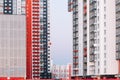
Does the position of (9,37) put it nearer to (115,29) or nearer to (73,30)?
(73,30)

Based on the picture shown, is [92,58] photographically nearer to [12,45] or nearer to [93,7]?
[93,7]

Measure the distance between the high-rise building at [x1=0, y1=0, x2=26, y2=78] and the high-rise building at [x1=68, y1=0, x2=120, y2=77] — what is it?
27873 millimetres

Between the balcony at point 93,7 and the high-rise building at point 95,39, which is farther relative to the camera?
the balcony at point 93,7

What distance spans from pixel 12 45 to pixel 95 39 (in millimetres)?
48076

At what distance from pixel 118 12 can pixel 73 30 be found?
35.0m

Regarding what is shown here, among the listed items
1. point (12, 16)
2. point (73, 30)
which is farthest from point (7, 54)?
point (73, 30)

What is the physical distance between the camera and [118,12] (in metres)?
140

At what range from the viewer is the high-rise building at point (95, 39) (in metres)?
145

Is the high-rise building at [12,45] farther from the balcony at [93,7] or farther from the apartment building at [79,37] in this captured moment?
the balcony at [93,7]

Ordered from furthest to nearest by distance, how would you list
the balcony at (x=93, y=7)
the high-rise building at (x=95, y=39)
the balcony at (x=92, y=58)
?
the balcony at (x=93, y=7) < the balcony at (x=92, y=58) < the high-rise building at (x=95, y=39)

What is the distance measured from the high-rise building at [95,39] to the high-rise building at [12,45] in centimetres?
2787

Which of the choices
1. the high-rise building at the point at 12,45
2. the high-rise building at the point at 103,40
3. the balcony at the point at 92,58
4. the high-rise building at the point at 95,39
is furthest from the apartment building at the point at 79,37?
the high-rise building at the point at 12,45

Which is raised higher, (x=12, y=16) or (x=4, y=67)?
(x=12, y=16)

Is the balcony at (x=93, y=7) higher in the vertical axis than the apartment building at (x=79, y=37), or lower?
higher
